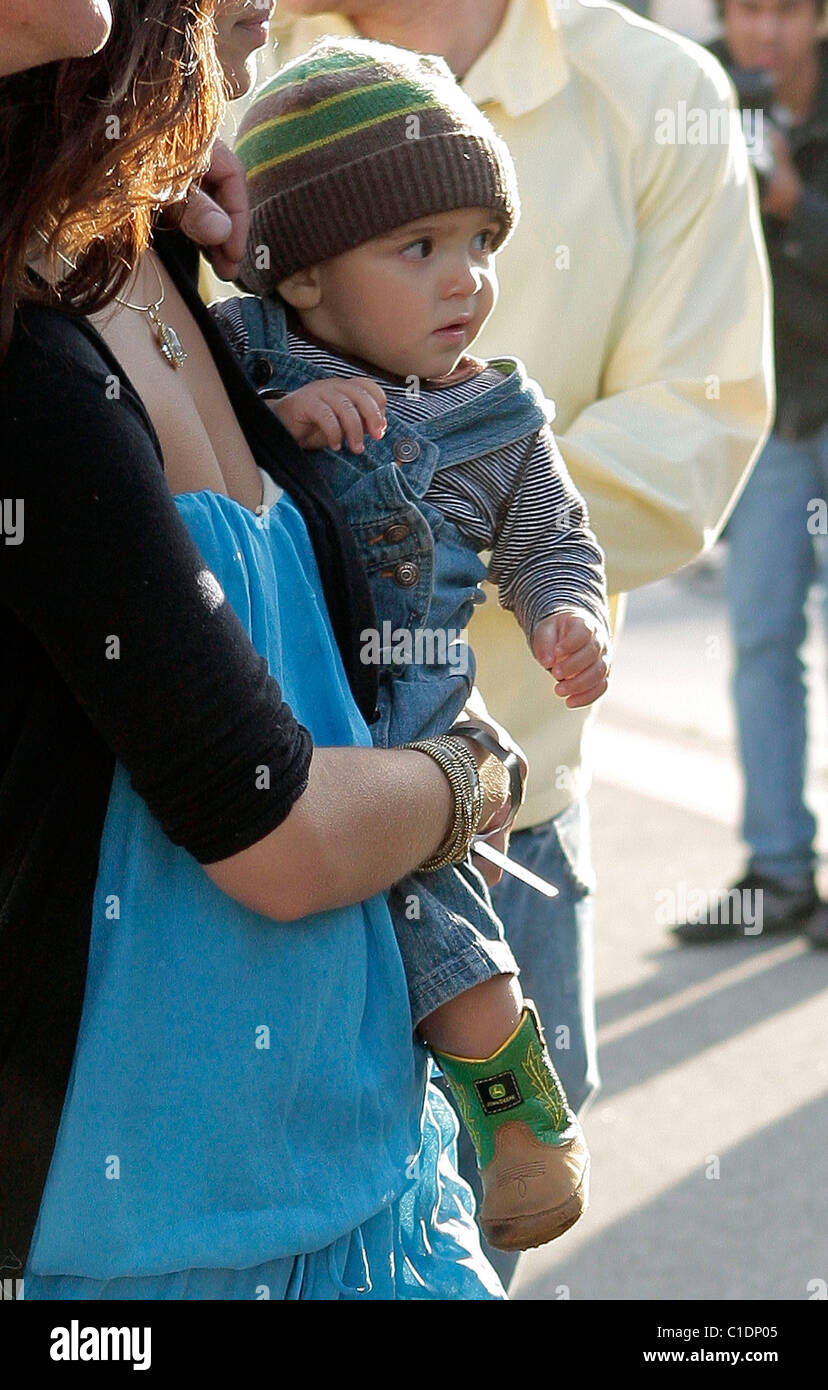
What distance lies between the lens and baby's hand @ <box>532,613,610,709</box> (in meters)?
1.82

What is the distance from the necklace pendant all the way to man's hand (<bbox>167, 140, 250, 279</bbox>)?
0.54 ft

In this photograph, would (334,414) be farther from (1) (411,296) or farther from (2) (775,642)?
Result: (2) (775,642)

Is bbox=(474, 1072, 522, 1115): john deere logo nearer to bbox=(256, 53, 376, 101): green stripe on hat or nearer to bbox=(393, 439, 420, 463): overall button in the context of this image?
bbox=(393, 439, 420, 463): overall button

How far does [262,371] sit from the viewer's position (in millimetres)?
1884

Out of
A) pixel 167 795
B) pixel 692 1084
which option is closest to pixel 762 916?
pixel 692 1084

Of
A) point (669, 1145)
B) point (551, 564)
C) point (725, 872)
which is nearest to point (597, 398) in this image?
point (551, 564)

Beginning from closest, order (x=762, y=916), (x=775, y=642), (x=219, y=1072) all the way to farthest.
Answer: (x=219, y=1072), (x=762, y=916), (x=775, y=642)

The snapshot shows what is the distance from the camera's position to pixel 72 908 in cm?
148

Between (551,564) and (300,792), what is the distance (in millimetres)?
517

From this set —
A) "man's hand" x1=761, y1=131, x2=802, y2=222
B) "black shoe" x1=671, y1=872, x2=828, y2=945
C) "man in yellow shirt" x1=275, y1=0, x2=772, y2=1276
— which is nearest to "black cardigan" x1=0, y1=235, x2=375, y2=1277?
"man in yellow shirt" x1=275, y1=0, x2=772, y2=1276

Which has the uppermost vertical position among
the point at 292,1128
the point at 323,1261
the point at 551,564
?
the point at 551,564

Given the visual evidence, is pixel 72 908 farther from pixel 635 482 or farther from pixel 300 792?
pixel 635 482

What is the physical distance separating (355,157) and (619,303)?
0.72 metres

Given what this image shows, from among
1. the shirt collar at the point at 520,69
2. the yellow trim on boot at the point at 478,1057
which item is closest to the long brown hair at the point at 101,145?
the yellow trim on boot at the point at 478,1057
